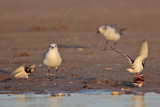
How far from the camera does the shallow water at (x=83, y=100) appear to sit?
9.41 metres

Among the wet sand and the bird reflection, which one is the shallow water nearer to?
the bird reflection

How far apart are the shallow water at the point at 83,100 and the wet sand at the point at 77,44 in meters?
0.66

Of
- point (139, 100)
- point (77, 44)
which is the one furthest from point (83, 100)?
point (77, 44)

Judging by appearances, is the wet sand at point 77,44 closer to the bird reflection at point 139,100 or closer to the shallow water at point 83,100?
the shallow water at point 83,100

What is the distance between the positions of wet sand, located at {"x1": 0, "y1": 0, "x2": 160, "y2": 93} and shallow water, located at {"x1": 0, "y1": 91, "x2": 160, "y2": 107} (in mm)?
665

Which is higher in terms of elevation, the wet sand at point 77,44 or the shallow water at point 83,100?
the wet sand at point 77,44

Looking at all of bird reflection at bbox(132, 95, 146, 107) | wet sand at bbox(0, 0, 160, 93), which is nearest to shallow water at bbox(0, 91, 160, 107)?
bird reflection at bbox(132, 95, 146, 107)

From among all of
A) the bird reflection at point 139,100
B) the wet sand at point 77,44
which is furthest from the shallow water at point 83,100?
the wet sand at point 77,44

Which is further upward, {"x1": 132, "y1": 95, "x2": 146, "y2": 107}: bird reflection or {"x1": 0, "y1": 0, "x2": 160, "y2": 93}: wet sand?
{"x1": 0, "y1": 0, "x2": 160, "y2": 93}: wet sand

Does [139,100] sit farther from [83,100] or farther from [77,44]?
[77,44]

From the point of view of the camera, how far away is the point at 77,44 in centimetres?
2255

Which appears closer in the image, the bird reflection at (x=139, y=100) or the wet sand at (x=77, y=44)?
the bird reflection at (x=139, y=100)

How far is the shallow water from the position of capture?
9.41 metres

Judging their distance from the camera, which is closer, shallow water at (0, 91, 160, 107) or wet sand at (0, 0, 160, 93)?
shallow water at (0, 91, 160, 107)
